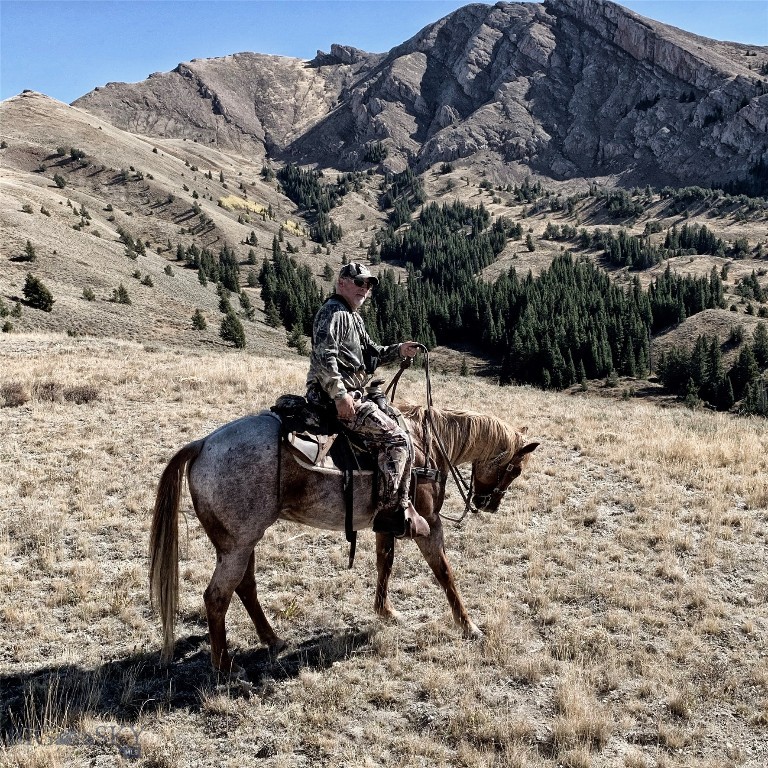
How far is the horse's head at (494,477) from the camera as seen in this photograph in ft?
25.4

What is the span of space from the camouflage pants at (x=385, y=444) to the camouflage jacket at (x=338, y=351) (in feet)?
1.01

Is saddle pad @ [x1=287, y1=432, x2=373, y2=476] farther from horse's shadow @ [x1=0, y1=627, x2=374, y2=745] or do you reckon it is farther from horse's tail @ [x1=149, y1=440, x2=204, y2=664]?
horse's shadow @ [x1=0, y1=627, x2=374, y2=745]

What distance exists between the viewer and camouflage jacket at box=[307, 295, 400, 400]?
227 inches

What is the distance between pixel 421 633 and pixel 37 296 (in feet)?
125

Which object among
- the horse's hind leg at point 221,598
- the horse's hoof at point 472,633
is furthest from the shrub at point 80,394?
the horse's hoof at point 472,633

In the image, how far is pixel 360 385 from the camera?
652 centimetres

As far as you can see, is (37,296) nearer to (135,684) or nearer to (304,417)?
(135,684)

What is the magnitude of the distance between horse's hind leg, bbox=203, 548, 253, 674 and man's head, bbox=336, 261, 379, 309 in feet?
10.3

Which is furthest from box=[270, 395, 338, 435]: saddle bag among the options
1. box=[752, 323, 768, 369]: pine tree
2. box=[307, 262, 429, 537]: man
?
box=[752, 323, 768, 369]: pine tree

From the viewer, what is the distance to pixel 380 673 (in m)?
6.14

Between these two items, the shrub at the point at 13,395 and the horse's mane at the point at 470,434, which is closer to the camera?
the horse's mane at the point at 470,434

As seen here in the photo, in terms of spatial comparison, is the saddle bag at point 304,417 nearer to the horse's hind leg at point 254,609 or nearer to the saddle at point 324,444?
the saddle at point 324,444

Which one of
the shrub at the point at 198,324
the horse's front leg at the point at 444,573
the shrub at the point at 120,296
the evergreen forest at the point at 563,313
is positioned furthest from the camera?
the evergreen forest at the point at 563,313

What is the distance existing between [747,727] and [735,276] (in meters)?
142
